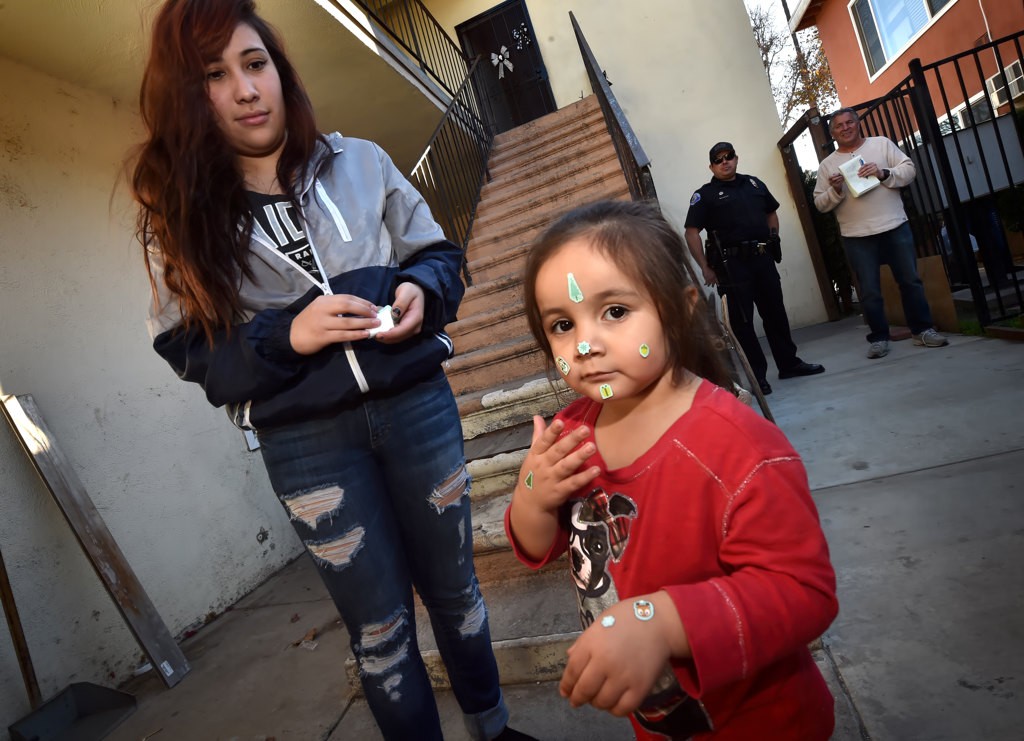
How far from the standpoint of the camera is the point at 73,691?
2.92m

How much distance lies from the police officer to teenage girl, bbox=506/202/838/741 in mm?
3930

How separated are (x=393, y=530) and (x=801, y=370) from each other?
4.37 meters

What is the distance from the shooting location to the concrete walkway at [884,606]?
5.19 ft

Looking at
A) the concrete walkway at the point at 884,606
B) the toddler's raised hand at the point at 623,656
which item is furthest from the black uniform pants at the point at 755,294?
the toddler's raised hand at the point at 623,656

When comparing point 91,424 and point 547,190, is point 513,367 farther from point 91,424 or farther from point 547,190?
point 547,190

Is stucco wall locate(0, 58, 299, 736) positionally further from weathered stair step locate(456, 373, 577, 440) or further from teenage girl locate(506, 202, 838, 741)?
teenage girl locate(506, 202, 838, 741)

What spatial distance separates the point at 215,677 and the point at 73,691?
61 cm

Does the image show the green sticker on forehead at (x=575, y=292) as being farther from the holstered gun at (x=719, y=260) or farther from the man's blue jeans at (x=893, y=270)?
the man's blue jeans at (x=893, y=270)

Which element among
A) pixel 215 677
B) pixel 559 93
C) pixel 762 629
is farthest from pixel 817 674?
pixel 559 93

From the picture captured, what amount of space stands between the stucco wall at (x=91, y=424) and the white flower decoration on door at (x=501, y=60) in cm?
650

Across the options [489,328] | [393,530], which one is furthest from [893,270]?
Result: [393,530]

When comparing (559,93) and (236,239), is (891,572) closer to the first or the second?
(236,239)

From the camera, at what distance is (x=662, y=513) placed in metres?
0.85

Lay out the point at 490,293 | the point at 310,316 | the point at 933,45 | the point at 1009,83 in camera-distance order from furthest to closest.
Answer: the point at 933,45
the point at 1009,83
the point at 490,293
the point at 310,316
